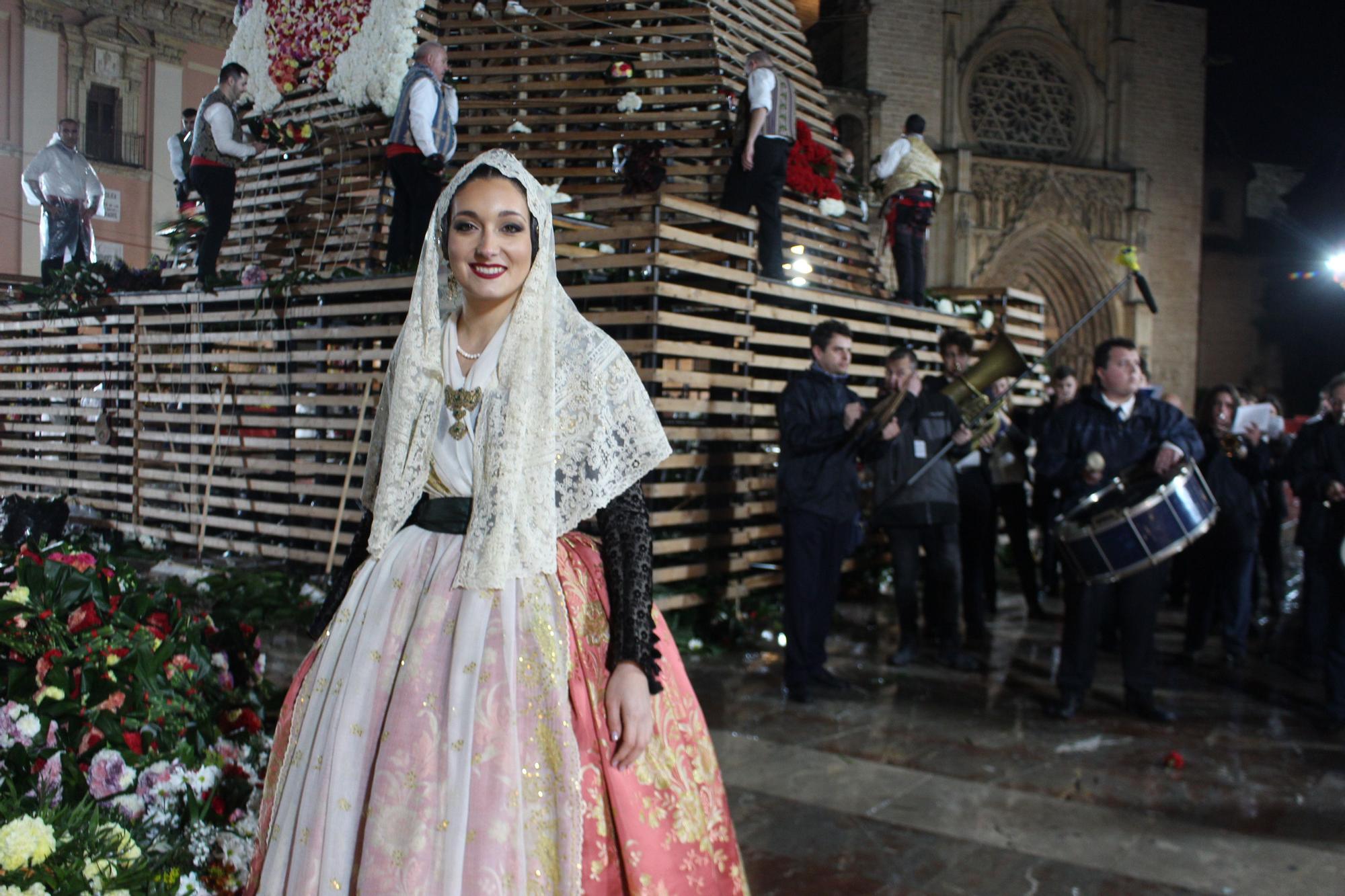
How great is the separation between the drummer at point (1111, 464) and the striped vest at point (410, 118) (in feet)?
16.7

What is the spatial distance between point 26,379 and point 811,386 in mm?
7761

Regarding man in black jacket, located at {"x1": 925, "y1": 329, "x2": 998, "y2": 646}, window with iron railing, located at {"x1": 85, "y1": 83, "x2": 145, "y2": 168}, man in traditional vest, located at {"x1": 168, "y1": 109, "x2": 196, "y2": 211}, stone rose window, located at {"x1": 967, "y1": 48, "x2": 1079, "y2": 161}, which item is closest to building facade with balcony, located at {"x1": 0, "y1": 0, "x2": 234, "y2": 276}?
window with iron railing, located at {"x1": 85, "y1": 83, "x2": 145, "y2": 168}

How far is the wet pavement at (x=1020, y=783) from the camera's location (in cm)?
361

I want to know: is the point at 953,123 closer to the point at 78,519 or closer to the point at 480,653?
the point at 78,519

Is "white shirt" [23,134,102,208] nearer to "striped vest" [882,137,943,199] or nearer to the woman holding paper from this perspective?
the woman holding paper

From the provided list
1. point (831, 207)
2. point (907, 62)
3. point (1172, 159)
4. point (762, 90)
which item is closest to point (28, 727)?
point (762, 90)

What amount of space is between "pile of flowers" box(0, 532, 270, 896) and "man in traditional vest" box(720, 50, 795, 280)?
20.1 feet

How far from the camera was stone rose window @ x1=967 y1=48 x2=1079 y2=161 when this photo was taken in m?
25.0

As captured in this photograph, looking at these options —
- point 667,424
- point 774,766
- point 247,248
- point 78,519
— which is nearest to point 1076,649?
point 774,766

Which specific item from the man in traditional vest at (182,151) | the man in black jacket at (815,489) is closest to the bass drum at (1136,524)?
the man in black jacket at (815,489)

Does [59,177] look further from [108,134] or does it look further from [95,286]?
[95,286]

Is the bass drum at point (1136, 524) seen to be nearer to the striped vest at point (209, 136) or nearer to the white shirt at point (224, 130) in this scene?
the striped vest at point (209, 136)

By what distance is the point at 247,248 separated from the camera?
10922mm

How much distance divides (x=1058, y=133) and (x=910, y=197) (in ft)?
57.3
